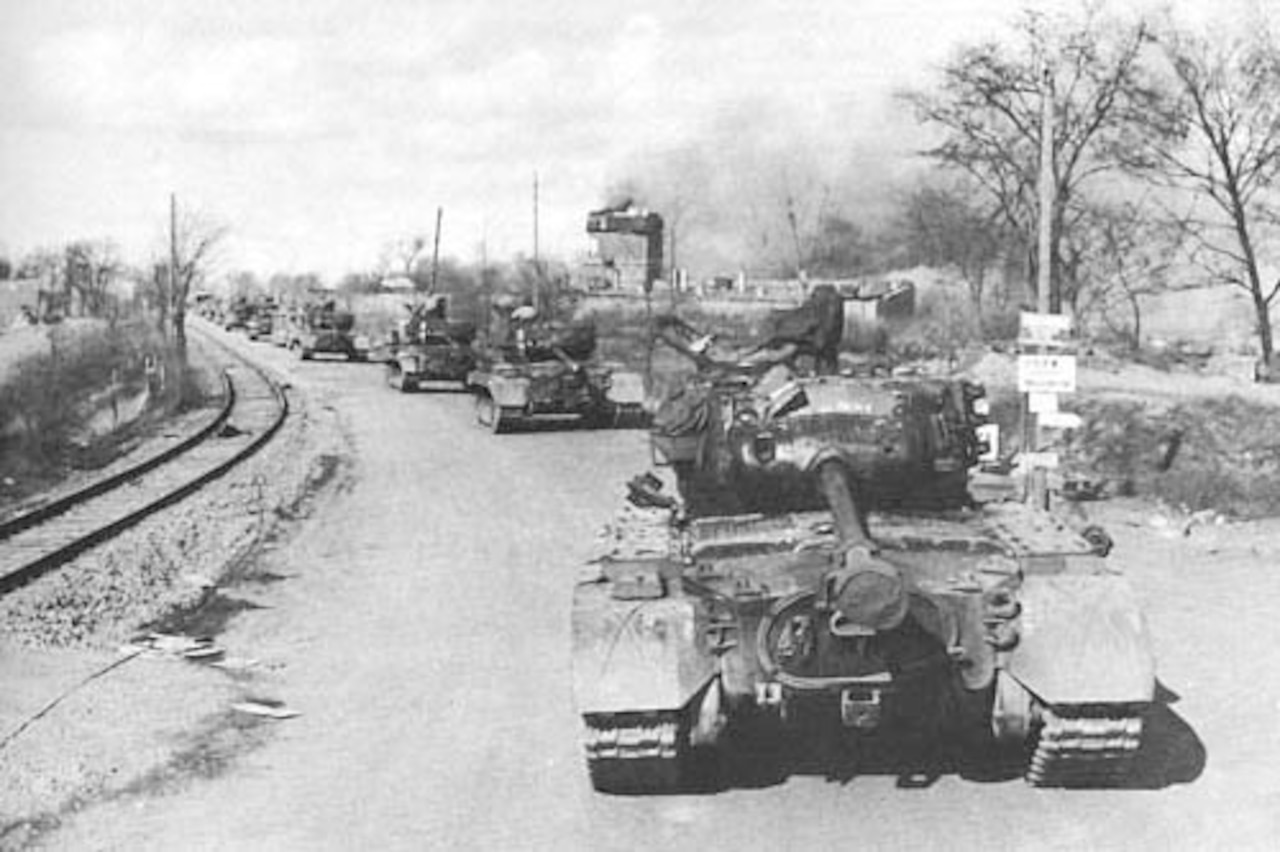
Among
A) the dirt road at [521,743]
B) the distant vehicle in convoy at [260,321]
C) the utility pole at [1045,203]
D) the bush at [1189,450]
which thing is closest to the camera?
the dirt road at [521,743]

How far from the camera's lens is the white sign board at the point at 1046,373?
15.0 metres

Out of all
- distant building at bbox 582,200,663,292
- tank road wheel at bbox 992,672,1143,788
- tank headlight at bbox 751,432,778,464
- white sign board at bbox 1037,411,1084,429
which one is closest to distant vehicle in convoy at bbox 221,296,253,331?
distant building at bbox 582,200,663,292

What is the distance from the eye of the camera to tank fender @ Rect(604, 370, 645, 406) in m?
29.5

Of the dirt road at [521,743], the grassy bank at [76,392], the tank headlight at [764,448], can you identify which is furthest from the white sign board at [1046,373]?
the grassy bank at [76,392]

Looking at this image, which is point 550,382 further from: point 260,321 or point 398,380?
point 260,321

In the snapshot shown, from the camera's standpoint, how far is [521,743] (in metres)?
9.28

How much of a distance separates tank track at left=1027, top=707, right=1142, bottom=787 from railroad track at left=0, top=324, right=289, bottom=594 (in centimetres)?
985

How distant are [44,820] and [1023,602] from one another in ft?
15.4

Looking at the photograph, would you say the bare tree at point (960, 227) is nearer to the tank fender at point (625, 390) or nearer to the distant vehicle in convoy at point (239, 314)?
the tank fender at point (625, 390)

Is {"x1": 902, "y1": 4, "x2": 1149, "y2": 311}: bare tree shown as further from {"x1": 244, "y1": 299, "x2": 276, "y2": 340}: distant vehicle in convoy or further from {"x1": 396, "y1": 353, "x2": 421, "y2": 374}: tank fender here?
{"x1": 244, "y1": 299, "x2": 276, "y2": 340}: distant vehicle in convoy

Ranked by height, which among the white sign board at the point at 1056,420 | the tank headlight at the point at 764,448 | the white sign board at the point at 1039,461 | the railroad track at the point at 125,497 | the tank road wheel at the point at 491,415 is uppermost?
the tank headlight at the point at 764,448

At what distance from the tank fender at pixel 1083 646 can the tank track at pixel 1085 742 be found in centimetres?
13

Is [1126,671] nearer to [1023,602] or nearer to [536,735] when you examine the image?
[1023,602]

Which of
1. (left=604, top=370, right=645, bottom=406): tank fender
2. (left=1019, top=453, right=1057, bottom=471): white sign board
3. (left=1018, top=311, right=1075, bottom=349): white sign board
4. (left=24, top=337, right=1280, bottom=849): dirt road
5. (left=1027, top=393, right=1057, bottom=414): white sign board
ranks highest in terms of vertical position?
(left=1018, top=311, right=1075, bottom=349): white sign board
